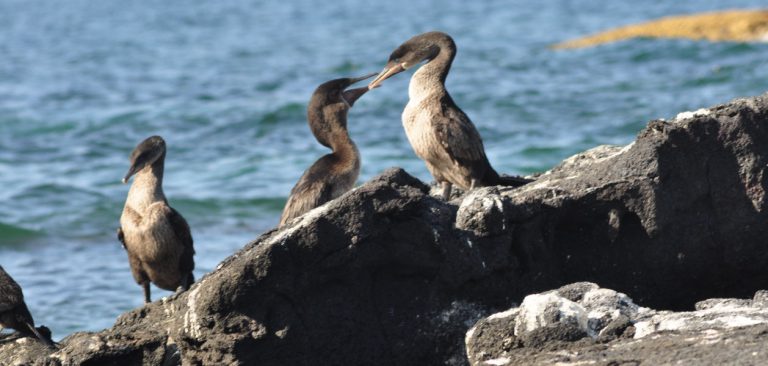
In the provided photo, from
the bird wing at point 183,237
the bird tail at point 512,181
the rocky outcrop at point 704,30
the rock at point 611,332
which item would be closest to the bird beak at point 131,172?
the bird wing at point 183,237

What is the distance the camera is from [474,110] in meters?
18.5

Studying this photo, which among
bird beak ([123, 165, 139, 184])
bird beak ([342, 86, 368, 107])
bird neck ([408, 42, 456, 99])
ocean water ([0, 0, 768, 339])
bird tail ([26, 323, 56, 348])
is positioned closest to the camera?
bird tail ([26, 323, 56, 348])

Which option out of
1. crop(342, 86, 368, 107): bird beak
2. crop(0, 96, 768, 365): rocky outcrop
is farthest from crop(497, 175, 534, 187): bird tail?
crop(342, 86, 368, 107): bird beak

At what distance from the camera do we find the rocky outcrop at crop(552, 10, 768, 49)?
23391 mm

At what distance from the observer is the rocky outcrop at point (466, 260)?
5113 millimetres

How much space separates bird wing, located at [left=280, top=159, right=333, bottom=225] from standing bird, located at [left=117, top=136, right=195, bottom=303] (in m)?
0.60

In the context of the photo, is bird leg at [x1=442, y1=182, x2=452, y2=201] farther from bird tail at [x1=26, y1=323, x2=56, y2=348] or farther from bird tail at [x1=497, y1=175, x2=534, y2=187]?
bird tail at [x1=26, y1=323, x2=56, y2=348]

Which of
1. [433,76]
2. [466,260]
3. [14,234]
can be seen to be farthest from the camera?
[14,234]

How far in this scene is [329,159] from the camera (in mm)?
7562

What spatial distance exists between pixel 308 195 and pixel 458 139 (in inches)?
34.2

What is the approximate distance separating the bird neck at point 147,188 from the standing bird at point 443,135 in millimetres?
1502

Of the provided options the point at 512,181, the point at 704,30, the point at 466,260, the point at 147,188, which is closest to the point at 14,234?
the point at 147,188

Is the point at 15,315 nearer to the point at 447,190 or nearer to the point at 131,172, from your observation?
the point at 131,172

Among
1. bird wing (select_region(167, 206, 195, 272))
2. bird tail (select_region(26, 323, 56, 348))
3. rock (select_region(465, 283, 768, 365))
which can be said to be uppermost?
bird wing (select_region(167, 206, 195, 272))
